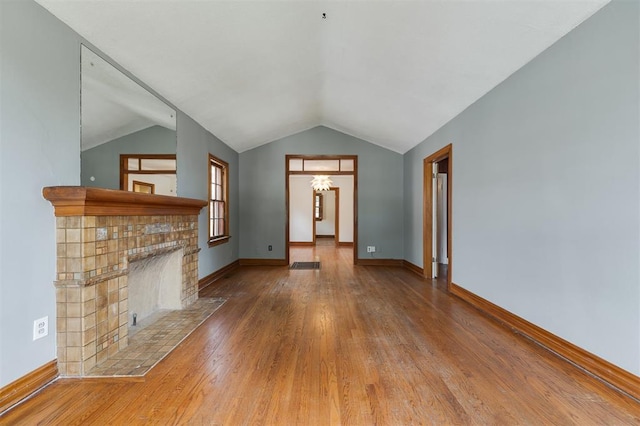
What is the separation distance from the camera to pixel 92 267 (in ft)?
6.59

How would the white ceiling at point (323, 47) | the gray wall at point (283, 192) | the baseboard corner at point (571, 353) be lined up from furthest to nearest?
the gray wall at point (283, 192) → the white ceiling at point (323, 47) → the baseboard corner at point (571, 353)

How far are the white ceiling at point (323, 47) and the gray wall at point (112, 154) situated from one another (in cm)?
56

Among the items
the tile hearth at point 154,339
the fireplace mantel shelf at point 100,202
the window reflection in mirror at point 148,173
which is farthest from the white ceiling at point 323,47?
the tile hearth at point 154,339

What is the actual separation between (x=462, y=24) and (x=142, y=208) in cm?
293

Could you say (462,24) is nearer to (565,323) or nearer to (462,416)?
(565,323)

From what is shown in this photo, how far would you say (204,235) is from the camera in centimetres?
436

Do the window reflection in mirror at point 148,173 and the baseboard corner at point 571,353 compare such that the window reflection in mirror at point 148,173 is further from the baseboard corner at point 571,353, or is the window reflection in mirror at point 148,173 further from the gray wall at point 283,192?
the baseboard corner at point 571,353

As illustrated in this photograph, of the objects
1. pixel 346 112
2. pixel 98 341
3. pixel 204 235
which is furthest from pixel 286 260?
pixel 98 341

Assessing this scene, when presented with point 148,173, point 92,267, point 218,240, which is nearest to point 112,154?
point 148,173

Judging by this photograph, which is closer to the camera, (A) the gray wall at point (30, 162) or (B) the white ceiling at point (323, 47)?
(A) the gray wall at point (30, 162)

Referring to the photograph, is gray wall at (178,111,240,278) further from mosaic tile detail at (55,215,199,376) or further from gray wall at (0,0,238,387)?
gray wall at (0,0,238,387)

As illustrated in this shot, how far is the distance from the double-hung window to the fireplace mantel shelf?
190 cm

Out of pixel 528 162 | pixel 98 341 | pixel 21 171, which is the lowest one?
pixel 98 341

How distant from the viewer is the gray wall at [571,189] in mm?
1775
